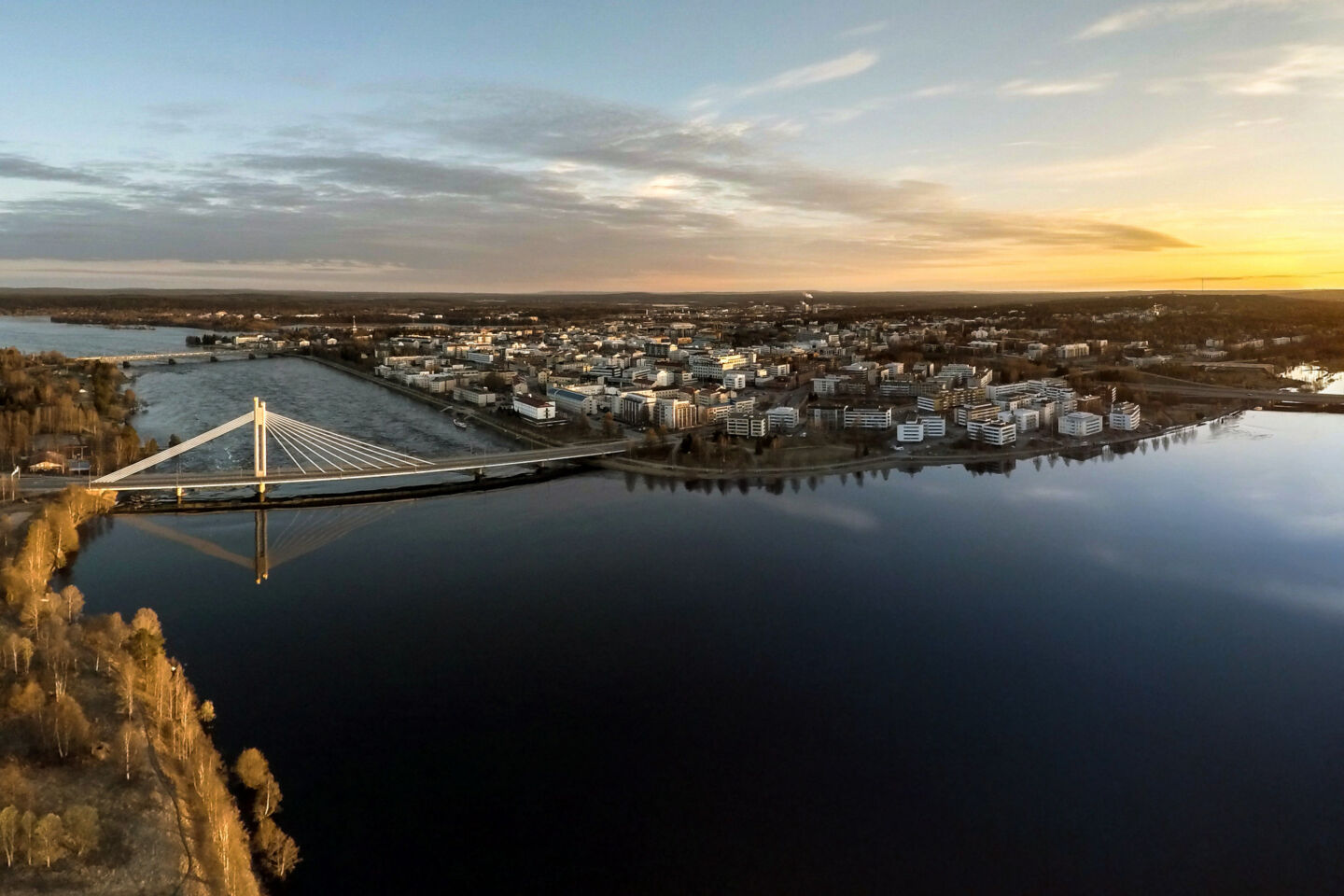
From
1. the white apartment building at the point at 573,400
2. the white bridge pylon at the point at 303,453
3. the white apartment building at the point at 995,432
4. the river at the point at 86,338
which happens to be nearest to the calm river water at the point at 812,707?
the white bridge pylon at the point at 303,453

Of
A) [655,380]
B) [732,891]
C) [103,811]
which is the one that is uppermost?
[655,380]

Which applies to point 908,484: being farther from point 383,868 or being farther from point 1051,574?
point 383,868

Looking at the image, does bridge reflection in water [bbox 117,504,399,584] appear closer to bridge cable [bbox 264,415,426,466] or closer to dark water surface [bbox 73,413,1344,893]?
dark water surface [bbox 73,413,1344,893]

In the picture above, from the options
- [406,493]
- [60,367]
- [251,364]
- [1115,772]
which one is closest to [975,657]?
[1115,772]

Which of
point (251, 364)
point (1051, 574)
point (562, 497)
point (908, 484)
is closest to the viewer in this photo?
point (1051, 574)

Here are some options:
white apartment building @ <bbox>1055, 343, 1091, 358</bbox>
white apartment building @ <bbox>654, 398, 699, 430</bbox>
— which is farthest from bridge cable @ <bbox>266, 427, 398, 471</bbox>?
white apartment building @ <bbox>1055, 343, 1091, 358</bbox>

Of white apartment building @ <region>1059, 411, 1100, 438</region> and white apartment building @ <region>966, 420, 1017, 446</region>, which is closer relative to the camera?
white apartment building @ <region>966, 420, 1017, 446</region>

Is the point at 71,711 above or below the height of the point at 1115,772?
above

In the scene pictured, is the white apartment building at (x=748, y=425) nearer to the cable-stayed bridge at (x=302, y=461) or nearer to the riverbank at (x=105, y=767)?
the cable-stayed bridge at (x=302, y=461)
